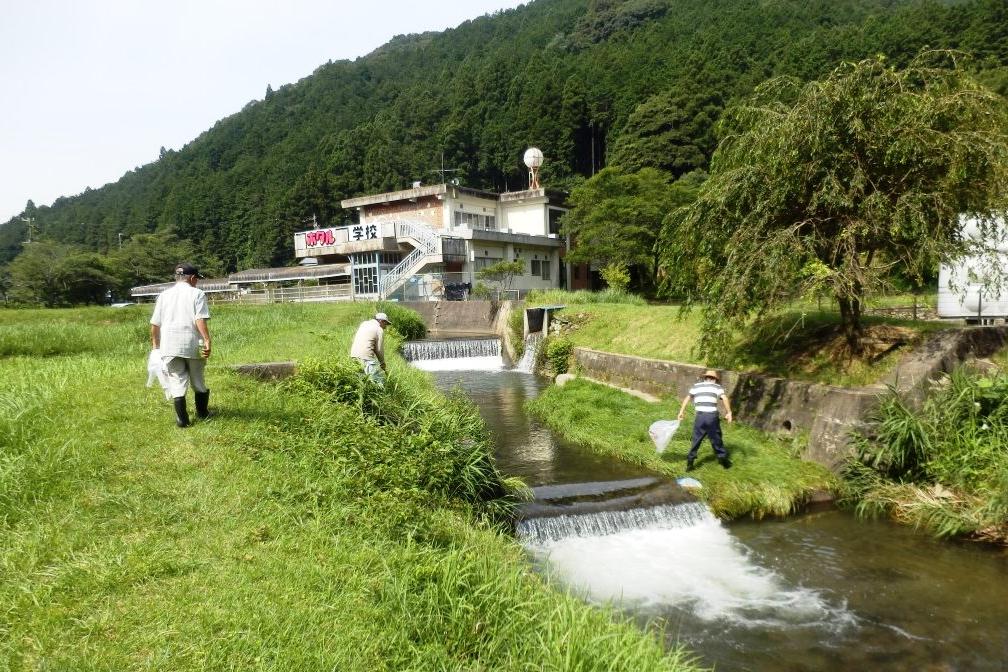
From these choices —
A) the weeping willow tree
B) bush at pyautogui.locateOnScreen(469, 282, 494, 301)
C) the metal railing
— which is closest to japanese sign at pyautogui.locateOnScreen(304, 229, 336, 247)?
the metal railing

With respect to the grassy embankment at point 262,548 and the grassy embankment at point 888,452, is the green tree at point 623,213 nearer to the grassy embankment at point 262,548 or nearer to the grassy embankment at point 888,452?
the grassy embankment at point 888,452

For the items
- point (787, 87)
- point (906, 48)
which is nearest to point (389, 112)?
point (906, 48)

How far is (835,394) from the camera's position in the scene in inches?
358

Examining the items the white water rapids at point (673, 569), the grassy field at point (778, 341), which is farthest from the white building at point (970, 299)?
the white water rapids at point (673, 569)

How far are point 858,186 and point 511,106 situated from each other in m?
57.6

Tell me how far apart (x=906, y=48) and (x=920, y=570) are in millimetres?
46366

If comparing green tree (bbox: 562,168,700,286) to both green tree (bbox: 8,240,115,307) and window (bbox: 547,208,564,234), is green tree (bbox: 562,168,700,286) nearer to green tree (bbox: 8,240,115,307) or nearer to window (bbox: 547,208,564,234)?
window (bbox: 547,208,564,234)

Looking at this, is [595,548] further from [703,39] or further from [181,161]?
[181,161]

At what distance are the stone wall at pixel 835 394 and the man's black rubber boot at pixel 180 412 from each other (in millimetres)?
8492

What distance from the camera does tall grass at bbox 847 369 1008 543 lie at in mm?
7285

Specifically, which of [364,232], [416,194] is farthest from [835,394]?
[416,194]

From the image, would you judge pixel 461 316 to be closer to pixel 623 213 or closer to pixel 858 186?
pixel 623 213

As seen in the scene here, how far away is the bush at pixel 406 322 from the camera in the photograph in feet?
76.3

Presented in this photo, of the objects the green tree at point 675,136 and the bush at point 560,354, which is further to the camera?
the green tree at point 675,136
